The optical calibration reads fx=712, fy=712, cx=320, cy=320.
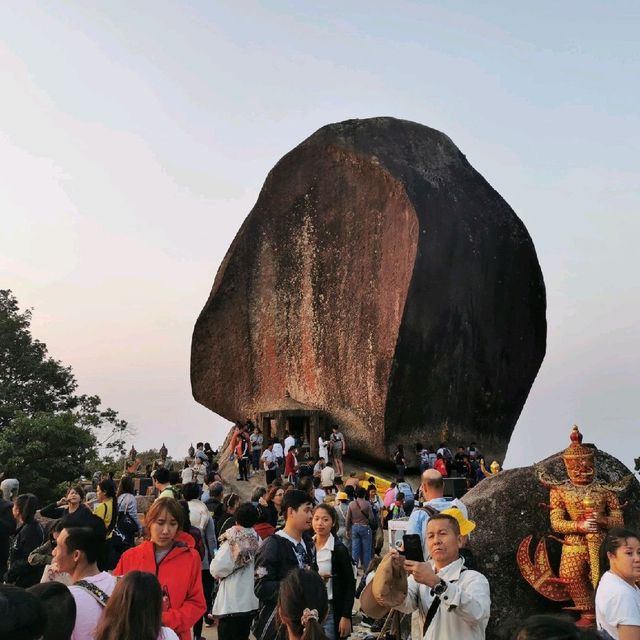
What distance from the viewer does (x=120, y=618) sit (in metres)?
2.51

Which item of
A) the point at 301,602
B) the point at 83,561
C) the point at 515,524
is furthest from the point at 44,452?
the point at 301,602

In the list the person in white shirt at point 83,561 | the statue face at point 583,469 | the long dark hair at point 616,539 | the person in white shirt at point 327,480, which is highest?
the person in white shirt at point 327,480

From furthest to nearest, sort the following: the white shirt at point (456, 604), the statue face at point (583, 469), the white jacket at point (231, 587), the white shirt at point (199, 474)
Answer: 1. the white shirt at point (199, 474)
2. the statue face at point (583, 469)
3. the white jacket at point (231, 587)
4. the white shirt at point (456, 604)

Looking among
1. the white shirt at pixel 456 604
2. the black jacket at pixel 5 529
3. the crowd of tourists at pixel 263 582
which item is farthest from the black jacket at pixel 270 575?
the black jacket at pixel 5 529

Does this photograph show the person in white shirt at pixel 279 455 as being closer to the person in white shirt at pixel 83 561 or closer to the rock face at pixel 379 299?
the rock face at pixel 379 299

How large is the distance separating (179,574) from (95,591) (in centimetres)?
65

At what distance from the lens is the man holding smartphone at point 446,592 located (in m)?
2.92

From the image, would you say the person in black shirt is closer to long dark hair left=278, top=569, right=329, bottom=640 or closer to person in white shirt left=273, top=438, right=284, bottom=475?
long dark hair left=278, top=569, right=329, bottom=640

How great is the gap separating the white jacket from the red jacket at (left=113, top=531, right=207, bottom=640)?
1.02 meters

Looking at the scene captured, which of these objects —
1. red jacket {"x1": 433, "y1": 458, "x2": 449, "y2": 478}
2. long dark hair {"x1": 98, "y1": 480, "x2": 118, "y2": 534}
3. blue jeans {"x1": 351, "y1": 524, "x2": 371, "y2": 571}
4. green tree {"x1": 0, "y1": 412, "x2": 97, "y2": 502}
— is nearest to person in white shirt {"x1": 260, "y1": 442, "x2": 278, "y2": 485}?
red jacket {"x1": 433, "y1": 458, "x2": 449, "y2": 478}

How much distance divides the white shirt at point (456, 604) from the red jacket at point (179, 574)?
1102 millimetres

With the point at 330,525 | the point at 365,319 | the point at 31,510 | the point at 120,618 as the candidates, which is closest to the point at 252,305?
the point at 365,319

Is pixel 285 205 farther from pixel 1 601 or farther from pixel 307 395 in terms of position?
pixel 1 601

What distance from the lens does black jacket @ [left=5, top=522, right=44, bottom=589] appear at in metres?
5.37
